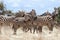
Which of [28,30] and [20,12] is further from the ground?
[20,12]

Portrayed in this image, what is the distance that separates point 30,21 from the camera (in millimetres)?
19078

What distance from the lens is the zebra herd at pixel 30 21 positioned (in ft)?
60.0

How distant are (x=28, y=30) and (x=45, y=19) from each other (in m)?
1.90

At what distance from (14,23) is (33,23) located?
134 cm

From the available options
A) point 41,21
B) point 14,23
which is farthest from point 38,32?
point 14,23

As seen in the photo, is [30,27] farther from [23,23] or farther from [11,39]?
[11,39]

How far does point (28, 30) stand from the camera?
19469 mm

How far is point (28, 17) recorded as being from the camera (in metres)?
19.0

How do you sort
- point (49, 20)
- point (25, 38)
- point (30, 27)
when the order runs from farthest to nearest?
point (30, 27) < point (49, 20) < point (25, 38)

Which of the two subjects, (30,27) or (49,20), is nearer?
(49,20)

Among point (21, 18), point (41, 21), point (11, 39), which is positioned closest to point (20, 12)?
point (21, 18)

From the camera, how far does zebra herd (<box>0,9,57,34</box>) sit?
1830 cm

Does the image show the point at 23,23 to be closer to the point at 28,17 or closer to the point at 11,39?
the point at 28,17

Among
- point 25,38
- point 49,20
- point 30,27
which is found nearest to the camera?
point 25,38
